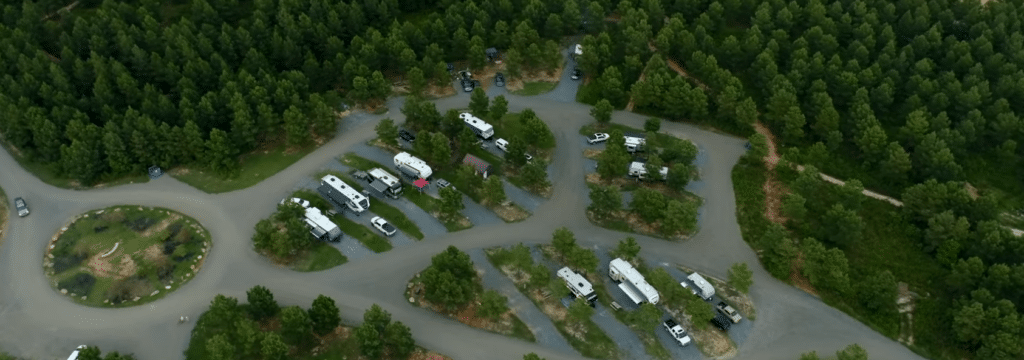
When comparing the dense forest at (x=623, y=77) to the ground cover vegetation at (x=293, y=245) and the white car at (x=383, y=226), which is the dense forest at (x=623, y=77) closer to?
the ground cover vegetation at (x=293, y=245)

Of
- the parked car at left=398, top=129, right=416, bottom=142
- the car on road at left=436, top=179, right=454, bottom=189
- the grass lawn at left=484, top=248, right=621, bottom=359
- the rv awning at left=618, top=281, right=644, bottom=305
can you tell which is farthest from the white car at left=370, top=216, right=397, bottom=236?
the rv awning at left=618, top=281, right=644, bottom=305

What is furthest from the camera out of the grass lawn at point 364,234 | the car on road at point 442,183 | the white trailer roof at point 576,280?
the car on road at point 442,183

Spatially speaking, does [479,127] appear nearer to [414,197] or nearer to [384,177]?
[414,197]

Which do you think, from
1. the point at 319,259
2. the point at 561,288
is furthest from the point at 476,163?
the point at 561,288

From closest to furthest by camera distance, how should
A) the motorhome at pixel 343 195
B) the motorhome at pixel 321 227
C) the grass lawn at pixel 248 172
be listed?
the motorhome at pixel 321 227, the motorhome at pixel 343 195, the grass lawn at pixel 248 172

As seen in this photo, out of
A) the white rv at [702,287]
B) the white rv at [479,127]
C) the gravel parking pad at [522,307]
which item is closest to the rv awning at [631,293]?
the white rv at [702,287]

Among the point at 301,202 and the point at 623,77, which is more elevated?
the point at 623,77

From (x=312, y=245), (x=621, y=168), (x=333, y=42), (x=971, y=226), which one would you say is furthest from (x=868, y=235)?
(x=333, y=42)

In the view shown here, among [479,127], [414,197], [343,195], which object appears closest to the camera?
[343,195]
